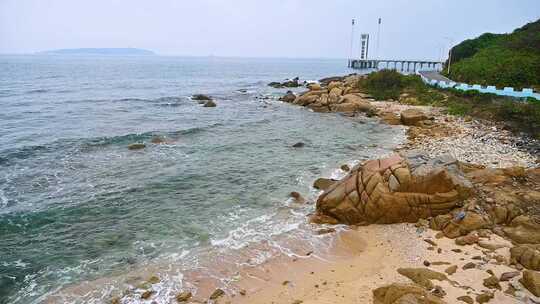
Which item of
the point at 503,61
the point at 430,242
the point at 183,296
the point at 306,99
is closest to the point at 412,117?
the point at 306,99

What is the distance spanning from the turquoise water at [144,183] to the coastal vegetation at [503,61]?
20.3m

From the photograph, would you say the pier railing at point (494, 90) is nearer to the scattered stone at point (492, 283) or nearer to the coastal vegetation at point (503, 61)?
the coastal vegetation at point (503, 61)

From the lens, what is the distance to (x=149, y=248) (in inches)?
541

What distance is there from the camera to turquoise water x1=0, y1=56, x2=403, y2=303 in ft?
44.0

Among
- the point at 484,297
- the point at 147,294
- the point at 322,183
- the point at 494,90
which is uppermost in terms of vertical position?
the point at 494,90

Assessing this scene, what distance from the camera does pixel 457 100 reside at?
3956 cm

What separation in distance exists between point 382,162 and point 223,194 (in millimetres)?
7945

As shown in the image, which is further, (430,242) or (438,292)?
(430,242)

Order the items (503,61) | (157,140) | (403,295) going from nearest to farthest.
Answer: (403,295)
(157,140)
(503,61)

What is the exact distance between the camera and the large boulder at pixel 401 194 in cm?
1454

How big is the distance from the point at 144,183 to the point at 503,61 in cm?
4945

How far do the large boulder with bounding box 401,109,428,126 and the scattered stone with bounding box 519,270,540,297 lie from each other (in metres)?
24.4

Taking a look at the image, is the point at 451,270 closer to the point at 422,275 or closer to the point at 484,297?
the point at 422,275

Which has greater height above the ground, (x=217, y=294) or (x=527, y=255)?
(x=527, y=255)
